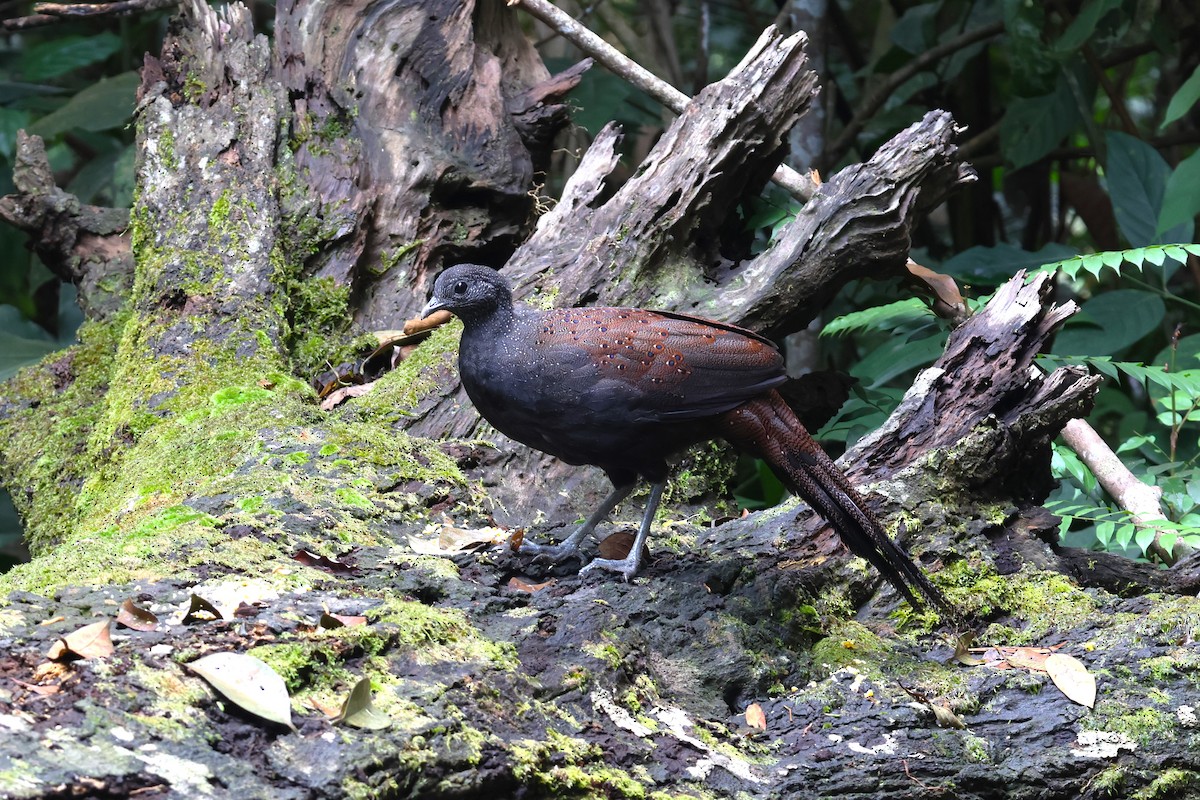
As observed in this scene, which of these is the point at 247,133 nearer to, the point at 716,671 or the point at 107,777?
the point at 716,671

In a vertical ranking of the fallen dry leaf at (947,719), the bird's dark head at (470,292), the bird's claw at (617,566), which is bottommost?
the fallen dry leaf at (947,719)

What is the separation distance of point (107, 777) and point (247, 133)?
387cm

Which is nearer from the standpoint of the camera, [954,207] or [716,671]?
[716,671]

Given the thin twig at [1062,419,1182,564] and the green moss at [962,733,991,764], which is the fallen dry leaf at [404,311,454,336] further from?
the green moss at [962,733,991,764]

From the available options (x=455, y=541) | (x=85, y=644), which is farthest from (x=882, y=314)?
(x=85, y=644)

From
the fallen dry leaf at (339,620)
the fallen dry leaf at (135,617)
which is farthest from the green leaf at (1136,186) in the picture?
the fallen dry leaf at (135,617)

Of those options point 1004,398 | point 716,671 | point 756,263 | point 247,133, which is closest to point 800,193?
point 756,263

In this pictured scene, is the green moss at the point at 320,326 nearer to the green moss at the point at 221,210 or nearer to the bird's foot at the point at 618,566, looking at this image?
the green moss at the point at 221,210

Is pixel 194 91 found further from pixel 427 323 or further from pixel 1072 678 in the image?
pixel 1072 678

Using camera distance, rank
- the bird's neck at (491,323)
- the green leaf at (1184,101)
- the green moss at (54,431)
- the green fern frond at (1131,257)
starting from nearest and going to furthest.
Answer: the bird's neck at (491,323) → the green fern frond at (1131,257) → the green moss at (54,431) → the green leaf at (1184,101)

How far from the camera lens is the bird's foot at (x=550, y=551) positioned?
3.41 meters

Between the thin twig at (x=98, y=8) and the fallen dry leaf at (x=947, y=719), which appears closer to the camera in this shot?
the fallen dry leaf at (x=947, y=719)

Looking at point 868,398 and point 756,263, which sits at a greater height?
point 756,263

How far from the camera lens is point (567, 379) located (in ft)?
11.0
